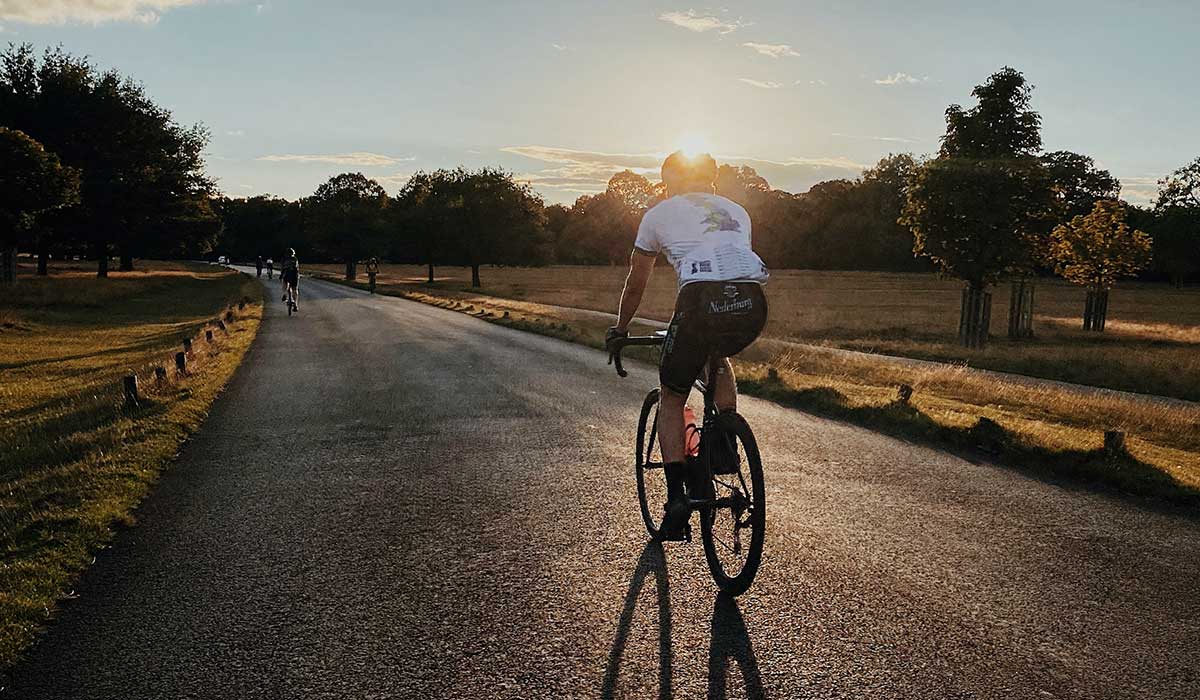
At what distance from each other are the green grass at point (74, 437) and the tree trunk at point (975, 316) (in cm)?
2086

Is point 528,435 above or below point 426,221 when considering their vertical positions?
below

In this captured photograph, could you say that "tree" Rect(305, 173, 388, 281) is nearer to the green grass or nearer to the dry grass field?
the dry grass field

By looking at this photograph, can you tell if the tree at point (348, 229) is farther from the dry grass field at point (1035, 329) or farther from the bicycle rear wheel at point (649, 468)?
the bicycle rear wheel at point (649, 468)

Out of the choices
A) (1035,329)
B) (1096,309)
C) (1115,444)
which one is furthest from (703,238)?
(1035,329)

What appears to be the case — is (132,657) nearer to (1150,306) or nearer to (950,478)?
(950,478)

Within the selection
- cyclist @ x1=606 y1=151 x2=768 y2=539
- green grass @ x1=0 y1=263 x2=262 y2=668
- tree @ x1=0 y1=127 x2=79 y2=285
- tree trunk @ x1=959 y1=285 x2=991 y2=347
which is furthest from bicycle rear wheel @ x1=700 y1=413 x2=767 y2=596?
tree @ x1=0 y1=127 x2=79 y2=285

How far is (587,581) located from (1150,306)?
58.1 metres

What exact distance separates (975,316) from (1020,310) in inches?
237

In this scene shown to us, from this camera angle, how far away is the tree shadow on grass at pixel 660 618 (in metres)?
3.36

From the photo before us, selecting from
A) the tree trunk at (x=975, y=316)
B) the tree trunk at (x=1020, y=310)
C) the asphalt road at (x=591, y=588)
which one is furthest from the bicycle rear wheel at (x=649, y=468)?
the tree trunk at (x=1020, y=310)

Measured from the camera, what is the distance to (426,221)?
2768 inches

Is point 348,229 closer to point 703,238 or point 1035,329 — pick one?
point 1035,329

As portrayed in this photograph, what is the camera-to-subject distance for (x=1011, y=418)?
34.6 feet

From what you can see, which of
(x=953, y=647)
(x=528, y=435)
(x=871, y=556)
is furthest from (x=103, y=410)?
(x=953, y=647)
